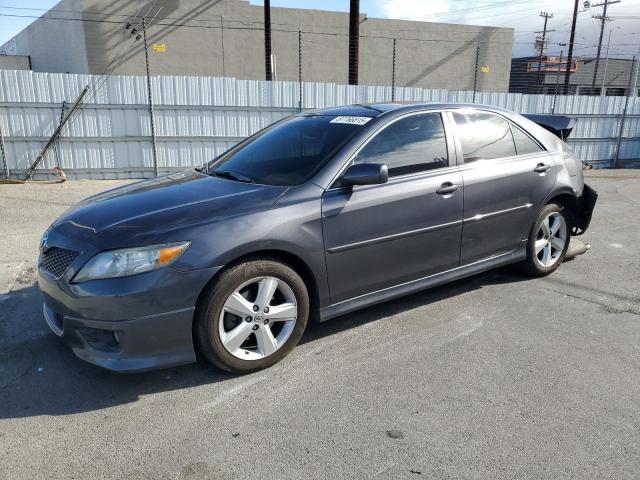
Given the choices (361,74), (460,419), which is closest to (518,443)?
(460,419)

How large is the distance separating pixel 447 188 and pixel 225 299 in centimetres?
198

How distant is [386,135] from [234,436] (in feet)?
7.72

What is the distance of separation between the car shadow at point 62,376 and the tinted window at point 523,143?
198 cm

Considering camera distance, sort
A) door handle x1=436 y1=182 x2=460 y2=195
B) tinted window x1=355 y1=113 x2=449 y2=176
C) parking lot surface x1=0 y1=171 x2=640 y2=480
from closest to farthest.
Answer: parking lot surface x1=0 y1=171 x2=640 y2=480 < tinted window x1=355 y1=113 x2=449 y2=176 < door handle x1=436 y1=182 x2=460 y2=195

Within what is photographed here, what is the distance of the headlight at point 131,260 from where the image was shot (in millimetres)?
2854

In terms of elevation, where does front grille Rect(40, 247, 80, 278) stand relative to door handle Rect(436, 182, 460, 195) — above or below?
below

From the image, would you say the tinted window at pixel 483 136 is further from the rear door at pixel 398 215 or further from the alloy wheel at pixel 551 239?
the alloy wheel at pixel 551 239

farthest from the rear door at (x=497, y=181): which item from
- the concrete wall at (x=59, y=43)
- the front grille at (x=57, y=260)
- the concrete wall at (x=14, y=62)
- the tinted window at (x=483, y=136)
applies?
the concrete wall at (x=14, y=62)

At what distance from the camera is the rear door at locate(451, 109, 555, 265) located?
4207 mm

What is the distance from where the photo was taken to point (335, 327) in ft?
13.0

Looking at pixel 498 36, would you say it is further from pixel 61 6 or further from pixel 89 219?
pixel 89 219

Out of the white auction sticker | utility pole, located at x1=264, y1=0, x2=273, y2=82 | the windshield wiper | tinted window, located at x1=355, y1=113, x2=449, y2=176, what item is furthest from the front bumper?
utility pole, located at x1=264, y1=0, x2=273, y2=82

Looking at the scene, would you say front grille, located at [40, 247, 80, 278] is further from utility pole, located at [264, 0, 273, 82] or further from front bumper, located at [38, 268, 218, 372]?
utility pole, located at [264, 0, 273, 82]

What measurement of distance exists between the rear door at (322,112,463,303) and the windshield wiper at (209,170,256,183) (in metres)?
0.65
